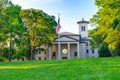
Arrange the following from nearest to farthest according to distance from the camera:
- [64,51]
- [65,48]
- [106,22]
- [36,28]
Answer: [106,22]
[36,28]
[64,51]
[65,48]

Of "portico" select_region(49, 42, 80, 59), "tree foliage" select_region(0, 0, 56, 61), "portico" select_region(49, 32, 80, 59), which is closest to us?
"tree foliage" select_region(0, 0, 56, 61)

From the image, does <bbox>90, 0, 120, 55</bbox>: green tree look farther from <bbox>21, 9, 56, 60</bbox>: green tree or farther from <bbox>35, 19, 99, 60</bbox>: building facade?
<bbox>35, 19, 99, 60</bbox>: building facade

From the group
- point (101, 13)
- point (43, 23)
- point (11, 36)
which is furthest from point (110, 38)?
point (43, 23)

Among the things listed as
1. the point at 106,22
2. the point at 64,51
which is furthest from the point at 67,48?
the point at 106,22

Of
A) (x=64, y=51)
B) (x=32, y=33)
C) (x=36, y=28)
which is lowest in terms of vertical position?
(x=64, y=51)

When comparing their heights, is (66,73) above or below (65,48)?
below

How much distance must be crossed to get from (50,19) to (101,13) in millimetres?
28498

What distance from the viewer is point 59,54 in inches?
3499

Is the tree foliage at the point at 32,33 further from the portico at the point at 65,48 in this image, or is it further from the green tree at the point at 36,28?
the portico at the point at 65,48

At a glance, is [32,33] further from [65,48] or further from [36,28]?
[65,48]

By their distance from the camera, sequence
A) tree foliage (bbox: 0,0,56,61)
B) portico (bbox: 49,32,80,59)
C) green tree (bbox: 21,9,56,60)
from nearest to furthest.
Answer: tree foliage (bbox: 0,0,56,61)
green tree (bbox: 21,9,56,60)
portico (bbox: 49,32,80,59)

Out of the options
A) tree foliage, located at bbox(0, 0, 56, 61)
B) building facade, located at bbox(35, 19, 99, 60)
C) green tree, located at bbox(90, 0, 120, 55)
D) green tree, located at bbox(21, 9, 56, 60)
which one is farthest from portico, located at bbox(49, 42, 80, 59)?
green tree, located at bbox(90, 0, 120, 55)

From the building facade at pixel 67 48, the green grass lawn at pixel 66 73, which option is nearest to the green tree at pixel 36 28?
the building facade at pixel 67 48

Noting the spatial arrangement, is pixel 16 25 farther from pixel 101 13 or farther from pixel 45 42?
pixel 45 42
